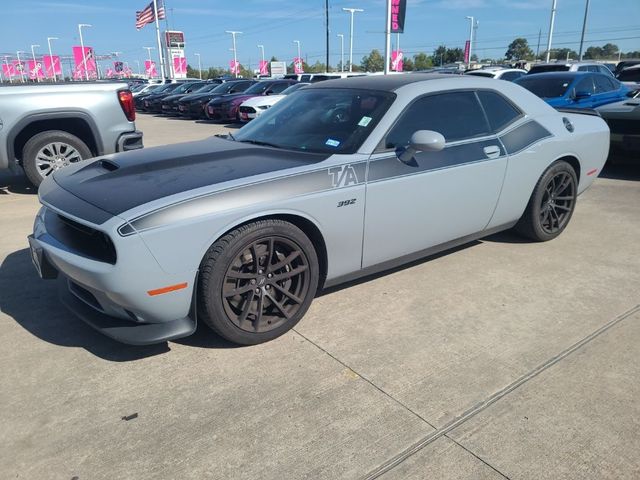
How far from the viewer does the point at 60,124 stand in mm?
6891

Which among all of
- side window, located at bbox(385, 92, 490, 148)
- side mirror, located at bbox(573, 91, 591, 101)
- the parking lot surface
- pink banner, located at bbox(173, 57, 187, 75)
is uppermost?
pink banner, located at bbox(173, 57, 187, 75)

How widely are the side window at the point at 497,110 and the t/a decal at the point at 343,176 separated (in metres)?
1.54

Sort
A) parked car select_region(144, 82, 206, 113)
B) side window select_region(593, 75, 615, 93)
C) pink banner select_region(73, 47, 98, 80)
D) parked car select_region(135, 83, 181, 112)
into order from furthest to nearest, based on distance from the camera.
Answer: pink banner select_region(73, 47, 98, 80), parked car select_region(135, 83, 181, 112), parked car select_region(144, 82, 206, 113), side window select_region(593, 75, 615, 93)

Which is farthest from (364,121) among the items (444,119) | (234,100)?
(234,100)

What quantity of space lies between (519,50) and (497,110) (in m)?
99.7

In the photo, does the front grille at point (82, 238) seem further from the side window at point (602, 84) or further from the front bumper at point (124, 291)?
the side window at point (602, 84)

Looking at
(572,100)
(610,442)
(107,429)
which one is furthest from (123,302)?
(572,100)

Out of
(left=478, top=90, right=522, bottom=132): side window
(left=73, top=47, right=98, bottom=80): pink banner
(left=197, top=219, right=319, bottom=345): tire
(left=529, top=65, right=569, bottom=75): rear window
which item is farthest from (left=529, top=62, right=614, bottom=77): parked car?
(left=73, top=47, right=98, bottom=80): pink banner

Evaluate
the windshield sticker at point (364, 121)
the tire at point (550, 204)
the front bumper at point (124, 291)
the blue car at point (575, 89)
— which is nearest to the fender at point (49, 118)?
the front bumper at point (124, 291)

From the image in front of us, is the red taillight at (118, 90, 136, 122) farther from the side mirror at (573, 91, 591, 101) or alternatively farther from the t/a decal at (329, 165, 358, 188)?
the side mirror at (573, 91, 591, 101)

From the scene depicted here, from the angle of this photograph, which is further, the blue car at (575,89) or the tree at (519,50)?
the tree at (519,50)

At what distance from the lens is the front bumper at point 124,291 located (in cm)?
251

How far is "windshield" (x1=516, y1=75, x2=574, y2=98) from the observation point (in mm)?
9492

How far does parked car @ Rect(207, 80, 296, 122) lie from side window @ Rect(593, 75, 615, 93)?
9.61 metres
